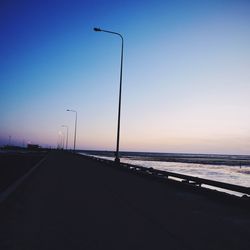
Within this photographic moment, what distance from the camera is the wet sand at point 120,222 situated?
20.8 ft

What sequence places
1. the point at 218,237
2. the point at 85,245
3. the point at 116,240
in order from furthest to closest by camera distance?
the point at 218,237
the point at 116,240
the point at 85,245

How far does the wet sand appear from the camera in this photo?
6.34 metres

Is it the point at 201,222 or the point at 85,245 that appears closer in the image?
the point at 85,245

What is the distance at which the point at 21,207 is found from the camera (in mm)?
10133

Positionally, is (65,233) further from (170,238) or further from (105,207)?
(105,207)

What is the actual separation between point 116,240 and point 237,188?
7.32 meters

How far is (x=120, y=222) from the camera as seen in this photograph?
27.0 ft

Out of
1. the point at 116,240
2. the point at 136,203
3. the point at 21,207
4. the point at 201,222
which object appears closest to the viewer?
the point at 116,240

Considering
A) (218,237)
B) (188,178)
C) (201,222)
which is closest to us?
(218,237)

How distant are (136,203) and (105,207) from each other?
4.48 feet

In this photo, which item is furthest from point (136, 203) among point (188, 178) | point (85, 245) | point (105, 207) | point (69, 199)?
point (188, 178)

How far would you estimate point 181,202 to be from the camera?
11930mm

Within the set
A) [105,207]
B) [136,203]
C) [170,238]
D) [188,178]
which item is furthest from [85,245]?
[188,178]

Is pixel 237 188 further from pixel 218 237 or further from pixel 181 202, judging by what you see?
pixel 218 237
